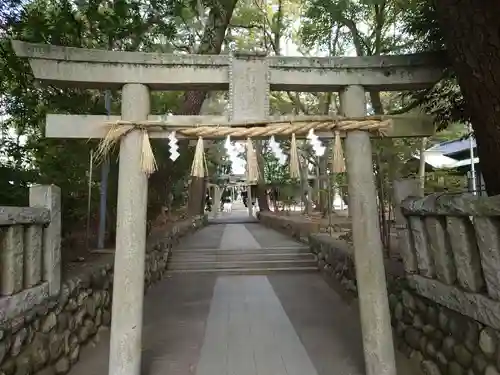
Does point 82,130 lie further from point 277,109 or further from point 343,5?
point 277,109

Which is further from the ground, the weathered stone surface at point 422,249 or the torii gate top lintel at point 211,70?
the torii gate top lintel at point 211,70

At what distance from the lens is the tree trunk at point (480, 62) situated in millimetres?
2869

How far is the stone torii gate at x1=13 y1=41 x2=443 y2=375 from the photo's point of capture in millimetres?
3381

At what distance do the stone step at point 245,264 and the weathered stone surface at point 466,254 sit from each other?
6820 mm

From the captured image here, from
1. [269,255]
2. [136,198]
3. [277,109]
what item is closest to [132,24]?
[136,198]

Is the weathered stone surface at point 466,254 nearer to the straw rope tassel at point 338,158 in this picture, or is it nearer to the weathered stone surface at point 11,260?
the straw rope tassel at point 338,158

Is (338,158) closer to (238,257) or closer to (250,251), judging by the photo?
(238,257)

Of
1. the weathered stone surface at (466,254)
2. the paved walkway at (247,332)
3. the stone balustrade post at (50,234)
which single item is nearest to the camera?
the weathered stone surface at (466,254)

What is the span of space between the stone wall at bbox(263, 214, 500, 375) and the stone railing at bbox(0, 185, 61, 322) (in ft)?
10.9

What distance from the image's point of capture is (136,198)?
11.3 feet

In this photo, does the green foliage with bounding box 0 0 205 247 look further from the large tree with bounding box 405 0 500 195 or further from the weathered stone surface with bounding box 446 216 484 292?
the weathered stone surface with bounding box 446 216 484 292

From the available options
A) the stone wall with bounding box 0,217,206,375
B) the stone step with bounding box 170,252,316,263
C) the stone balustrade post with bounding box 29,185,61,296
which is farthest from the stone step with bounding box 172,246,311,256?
the stone balustrade post with bounding box 29,185,61,296

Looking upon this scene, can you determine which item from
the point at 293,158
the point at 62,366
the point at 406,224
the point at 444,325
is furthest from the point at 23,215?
the point at 444,325

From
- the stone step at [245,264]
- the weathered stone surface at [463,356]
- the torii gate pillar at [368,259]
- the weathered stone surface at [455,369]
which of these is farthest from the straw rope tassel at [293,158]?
the stone step at [245,264]
